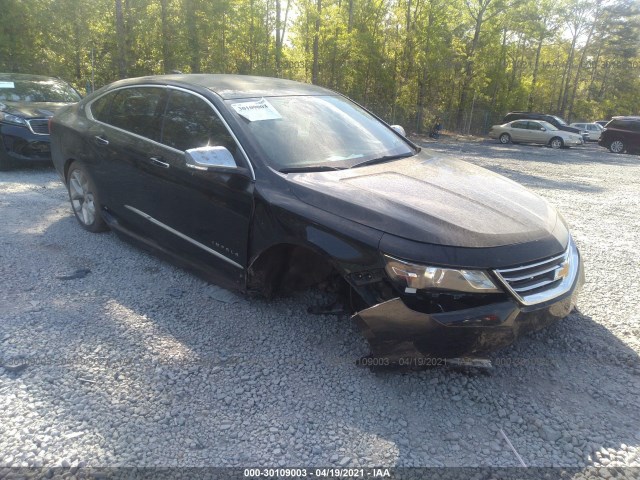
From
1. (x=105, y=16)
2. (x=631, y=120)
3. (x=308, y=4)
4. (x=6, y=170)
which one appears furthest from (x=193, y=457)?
(x=308, y=4)

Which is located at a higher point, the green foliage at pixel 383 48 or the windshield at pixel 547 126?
the green foliage at pixel 383 48

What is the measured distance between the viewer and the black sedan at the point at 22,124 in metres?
7.62

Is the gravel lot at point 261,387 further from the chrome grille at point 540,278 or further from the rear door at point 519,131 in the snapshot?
the rear door at point 519,131

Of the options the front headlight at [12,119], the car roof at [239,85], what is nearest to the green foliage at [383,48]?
the front headlight at [12,119]

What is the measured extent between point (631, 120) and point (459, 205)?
24.3 meters

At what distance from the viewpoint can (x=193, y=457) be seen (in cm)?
223

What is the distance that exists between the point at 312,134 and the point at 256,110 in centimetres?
45

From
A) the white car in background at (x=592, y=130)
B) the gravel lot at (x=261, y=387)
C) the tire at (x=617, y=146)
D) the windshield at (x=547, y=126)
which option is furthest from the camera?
Answer: the white car in background at (x=592, y=130)

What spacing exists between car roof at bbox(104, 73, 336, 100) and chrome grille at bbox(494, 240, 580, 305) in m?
2.35

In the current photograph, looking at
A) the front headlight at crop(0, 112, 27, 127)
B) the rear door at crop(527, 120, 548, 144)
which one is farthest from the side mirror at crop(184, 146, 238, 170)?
the rear door at crop(527, 120, 548, 144)

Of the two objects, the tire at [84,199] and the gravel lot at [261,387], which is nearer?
the gravel lot at [261,387]

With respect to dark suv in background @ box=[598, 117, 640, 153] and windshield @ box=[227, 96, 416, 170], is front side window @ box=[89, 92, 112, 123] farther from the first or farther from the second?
dark suv in background @ box=[598, 117, 640, 153]

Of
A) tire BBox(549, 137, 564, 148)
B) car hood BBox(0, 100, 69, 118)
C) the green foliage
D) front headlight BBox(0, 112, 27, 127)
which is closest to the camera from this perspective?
front headlight BBox(0, 112, 27, 127)

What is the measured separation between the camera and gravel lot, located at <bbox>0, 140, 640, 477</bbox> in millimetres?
2303
